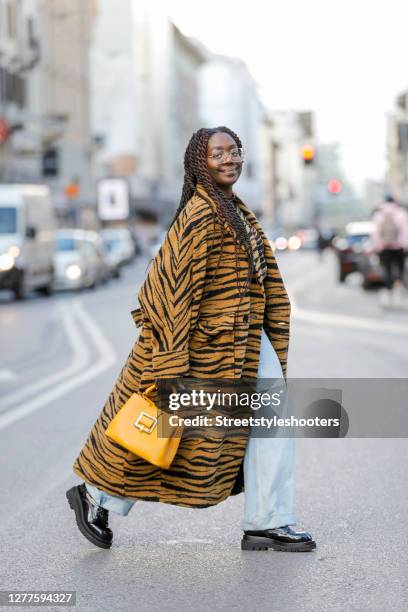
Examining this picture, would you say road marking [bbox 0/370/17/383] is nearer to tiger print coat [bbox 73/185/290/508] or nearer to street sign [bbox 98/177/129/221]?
tiger print coat [bbox 73/185/290/508]

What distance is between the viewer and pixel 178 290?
17.2 ft

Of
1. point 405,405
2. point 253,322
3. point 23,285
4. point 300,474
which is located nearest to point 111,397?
point 253,322

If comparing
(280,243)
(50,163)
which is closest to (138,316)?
(50,163)

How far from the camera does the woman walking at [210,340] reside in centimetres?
525

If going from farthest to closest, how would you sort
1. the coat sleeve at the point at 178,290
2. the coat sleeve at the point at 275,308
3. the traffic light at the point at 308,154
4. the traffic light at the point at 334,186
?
the traffic light at the point at 334,186, the traffic light at the point at 308,154, the coat sleeve at the point at 275,308, the coat sleeve at the point at 178,290

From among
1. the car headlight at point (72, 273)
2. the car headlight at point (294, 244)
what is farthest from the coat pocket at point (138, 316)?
the car headlight at point (294, 244)

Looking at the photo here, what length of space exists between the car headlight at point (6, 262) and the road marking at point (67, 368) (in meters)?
6.02

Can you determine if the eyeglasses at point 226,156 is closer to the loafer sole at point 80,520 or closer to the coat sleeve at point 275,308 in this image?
the coat sleeve at point 275,308

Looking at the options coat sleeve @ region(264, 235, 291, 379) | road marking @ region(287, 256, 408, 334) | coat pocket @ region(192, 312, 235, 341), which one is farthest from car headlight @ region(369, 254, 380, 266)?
coat pocket @ region(192, 312, 235, 341)

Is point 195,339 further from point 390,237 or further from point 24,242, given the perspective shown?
point 24,242

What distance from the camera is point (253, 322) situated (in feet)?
17.9

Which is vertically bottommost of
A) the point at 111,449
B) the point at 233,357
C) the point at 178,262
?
the point at 111,449

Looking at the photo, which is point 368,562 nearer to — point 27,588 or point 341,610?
point 341,610

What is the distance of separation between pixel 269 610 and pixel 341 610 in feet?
0.75
